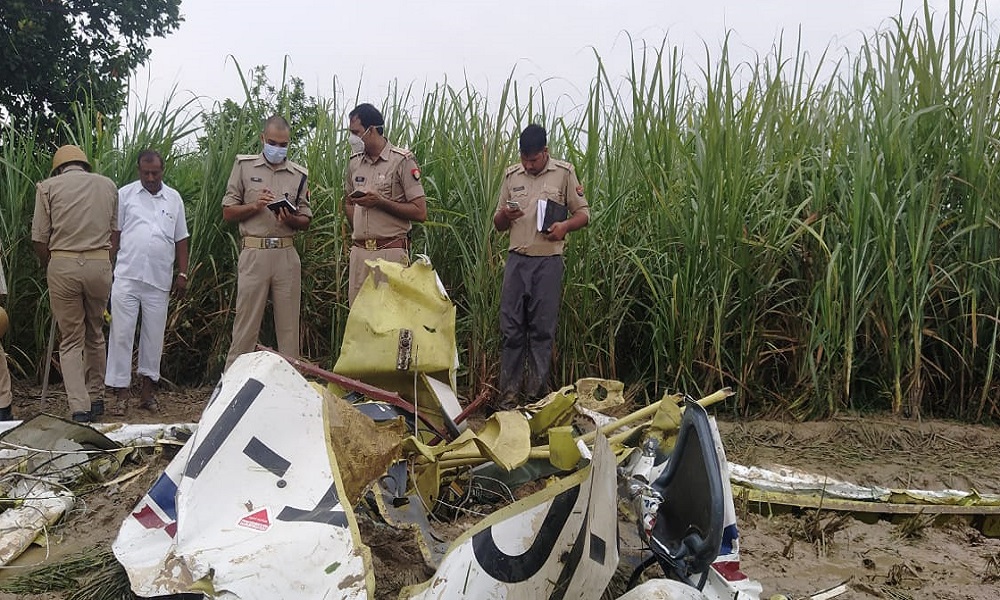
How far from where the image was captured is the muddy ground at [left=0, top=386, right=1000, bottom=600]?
7.98 feet

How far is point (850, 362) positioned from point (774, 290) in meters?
0.58

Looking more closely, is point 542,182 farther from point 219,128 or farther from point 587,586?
point 587,586

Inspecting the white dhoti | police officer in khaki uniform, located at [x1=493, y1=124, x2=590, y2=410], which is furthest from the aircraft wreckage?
the white dhoti

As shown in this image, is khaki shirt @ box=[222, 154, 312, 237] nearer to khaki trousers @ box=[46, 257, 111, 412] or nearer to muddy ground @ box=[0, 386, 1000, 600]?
khaki trousers @ box=[46, 257, 111, 412]

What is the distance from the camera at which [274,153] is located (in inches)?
179

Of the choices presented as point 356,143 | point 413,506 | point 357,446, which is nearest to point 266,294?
point 356,143

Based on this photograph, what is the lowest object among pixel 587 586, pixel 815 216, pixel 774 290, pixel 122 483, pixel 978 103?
pixel 122 483

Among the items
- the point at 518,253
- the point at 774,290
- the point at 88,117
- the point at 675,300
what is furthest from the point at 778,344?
the point at 88,117

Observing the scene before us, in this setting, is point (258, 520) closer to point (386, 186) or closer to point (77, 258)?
point (386, 186)

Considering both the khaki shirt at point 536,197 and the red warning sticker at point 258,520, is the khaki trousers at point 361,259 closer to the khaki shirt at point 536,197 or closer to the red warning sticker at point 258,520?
the khaki shirt at point 536,197

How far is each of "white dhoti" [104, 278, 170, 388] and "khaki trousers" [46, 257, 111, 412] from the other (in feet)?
0.38

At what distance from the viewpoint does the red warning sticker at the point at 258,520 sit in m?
1.59

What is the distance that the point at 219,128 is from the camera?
532 centimetres

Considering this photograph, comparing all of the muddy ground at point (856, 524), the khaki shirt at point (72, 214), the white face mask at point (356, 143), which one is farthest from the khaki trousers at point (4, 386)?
the white face mask at point (356, 143)
